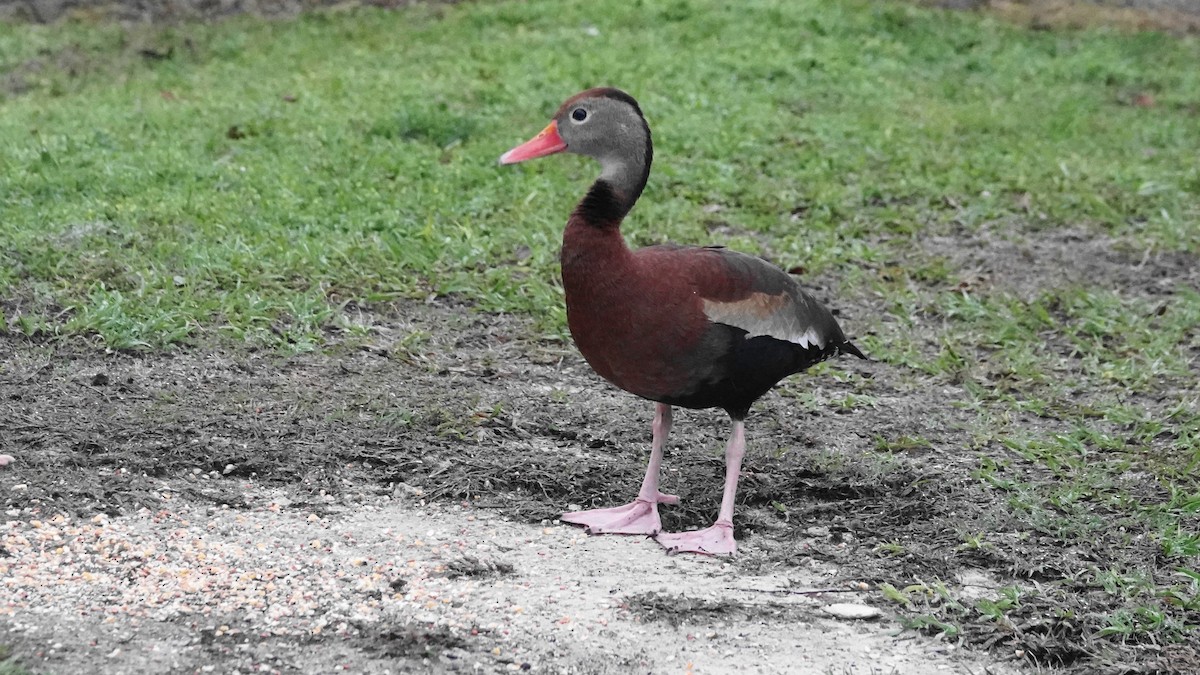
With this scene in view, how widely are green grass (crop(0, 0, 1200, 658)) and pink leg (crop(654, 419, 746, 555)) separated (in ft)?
1.66

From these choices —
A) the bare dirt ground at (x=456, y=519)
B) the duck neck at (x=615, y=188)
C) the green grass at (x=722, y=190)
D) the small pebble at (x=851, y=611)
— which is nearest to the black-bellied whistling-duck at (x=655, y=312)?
the duck neck at (x=615, y=188)

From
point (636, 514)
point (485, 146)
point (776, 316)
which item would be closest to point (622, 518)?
point (636, 514)

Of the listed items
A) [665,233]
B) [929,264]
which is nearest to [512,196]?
[665,233]

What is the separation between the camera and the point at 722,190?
7746 mm

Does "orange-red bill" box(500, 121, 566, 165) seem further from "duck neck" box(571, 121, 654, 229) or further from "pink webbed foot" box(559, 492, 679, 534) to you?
"pink webbed foot" box(559, 492, 679, 534)

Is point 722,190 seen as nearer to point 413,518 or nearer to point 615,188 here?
point 615,188

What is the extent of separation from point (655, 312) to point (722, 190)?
385 centimetres

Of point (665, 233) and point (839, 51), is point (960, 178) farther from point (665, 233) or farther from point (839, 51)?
point (839, 51)

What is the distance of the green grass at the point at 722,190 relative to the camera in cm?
516

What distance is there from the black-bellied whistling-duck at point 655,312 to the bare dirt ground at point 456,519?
0.25 metres

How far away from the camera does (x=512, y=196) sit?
7449 millimetres

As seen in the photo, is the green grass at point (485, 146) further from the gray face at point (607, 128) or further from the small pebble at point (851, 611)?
the small pebble at point (851, 611)

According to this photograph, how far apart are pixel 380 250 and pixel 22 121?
3.12 m

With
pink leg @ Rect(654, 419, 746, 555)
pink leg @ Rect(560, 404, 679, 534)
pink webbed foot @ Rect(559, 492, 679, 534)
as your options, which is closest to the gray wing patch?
pink leg @ Rect(654, 419, 746, 555)
